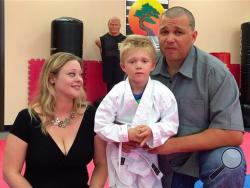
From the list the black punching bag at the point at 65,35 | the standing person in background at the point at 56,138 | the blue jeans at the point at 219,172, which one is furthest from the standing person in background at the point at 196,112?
the black punching bag at the point at 65,35

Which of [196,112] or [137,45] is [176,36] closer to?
[137,45]

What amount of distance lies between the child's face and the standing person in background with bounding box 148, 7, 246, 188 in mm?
208

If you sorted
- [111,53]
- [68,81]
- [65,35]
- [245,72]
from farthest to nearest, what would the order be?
1. [245,72]
2. [111,53]
3. [65,35]
4. [68,81]

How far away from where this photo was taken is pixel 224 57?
23.6 feet

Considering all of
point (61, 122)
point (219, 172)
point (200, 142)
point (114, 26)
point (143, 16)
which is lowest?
point (219, 172)

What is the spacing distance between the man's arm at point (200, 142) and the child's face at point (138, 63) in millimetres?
423

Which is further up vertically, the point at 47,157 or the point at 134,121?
the point at 134,121

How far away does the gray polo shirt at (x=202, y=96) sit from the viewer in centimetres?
222

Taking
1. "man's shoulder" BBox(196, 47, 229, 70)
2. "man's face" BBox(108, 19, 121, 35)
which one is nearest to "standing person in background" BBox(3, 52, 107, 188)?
"man's shoulder" BBox(196, 47, 229, 70)

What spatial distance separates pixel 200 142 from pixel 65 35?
4.41 m

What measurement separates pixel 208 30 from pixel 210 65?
18.0 feet

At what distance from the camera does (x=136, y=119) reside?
2.19 metres

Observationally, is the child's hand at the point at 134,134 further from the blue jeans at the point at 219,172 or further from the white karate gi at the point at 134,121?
the blue jeans at the point at 219,172

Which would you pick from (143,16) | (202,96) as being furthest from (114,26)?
(202,96)
